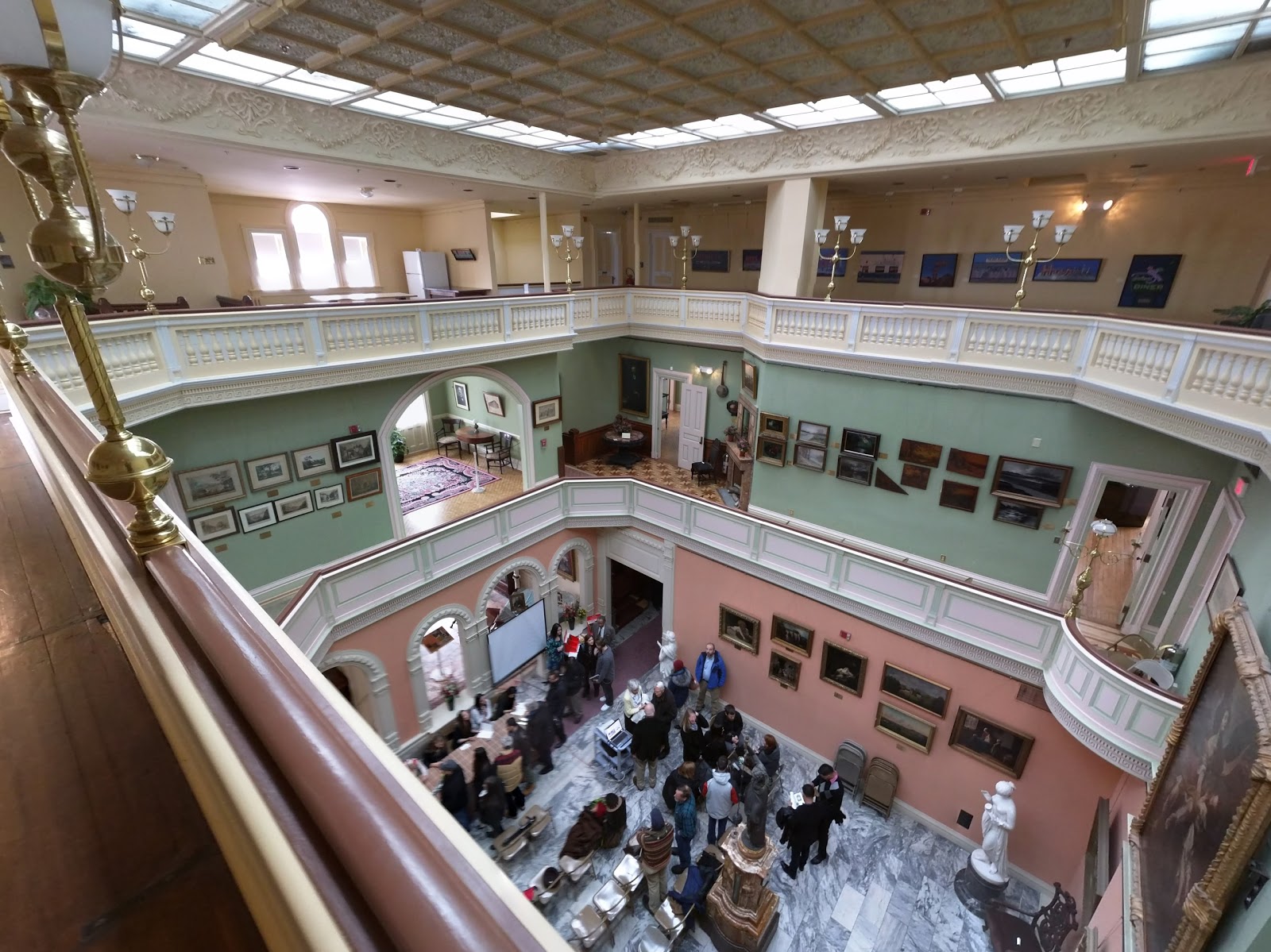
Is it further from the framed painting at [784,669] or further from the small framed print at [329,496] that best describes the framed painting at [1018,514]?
the small framed print at [329,496]

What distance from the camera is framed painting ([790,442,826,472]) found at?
10328mm

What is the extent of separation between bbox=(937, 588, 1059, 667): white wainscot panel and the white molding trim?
8.42 metres

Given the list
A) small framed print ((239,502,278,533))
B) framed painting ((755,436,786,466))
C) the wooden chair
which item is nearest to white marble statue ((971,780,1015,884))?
the wooden chair

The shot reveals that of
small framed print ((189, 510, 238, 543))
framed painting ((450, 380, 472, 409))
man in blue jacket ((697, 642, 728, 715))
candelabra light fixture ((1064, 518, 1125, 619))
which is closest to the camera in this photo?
candelabra light fixture ((1064, 518, 1125, 619))

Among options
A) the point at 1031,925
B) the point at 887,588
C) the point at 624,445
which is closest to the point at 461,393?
the point at 624,445

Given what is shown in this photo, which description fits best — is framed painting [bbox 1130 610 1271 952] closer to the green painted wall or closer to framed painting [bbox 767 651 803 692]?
the green painted wall

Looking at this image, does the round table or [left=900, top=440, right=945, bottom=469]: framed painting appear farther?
the round table

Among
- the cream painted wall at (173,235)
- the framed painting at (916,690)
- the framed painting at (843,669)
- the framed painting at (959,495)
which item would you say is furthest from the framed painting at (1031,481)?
the cream painted wall at (173,235)

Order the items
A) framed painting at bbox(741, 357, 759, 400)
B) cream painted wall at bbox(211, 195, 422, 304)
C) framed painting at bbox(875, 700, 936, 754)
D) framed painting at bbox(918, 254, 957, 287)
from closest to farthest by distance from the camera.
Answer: framed painting at bbox(875, 700, 936, 754) < framed painting at bbox(741, 357, 759, 400) < cream painted wall at bbox(211, 195, 422, 304) < framed painting at bbox(918, 254, 957, 287)

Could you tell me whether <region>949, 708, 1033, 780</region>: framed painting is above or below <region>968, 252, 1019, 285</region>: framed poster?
below

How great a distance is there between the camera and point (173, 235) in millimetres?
10008

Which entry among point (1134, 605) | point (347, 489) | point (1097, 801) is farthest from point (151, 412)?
point (1134, 605)

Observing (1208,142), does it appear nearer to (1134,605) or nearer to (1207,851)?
(1134,605)

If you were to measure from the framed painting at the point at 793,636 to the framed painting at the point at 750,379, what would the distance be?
179 inches
